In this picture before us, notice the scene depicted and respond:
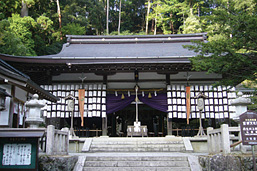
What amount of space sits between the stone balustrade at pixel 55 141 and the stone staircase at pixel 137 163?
85cm

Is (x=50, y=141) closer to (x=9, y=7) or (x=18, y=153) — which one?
(x=18, y=153)

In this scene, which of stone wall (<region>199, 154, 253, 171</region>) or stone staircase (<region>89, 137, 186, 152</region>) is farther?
stone staircase (<region>89, 137, 186, 152</region>)

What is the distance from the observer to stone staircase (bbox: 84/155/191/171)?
7.18 m

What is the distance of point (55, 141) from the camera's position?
7066mm

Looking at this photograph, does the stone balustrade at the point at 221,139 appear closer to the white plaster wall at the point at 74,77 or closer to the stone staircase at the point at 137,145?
the stone staircase at the point at 137,145

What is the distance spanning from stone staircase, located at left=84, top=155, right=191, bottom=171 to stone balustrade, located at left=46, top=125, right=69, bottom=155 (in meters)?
0.85

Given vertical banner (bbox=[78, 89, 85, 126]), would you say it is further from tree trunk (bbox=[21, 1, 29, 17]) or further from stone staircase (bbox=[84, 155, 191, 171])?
Result: tree trunk (bbox=[21, 1, 29, 17])

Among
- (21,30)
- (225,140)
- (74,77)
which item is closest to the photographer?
(225,140)

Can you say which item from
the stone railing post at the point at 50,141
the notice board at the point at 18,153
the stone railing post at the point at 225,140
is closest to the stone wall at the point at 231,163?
the stone railing post at the point at 225,140

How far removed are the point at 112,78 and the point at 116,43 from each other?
14.3 ft

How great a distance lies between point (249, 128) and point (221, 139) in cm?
95

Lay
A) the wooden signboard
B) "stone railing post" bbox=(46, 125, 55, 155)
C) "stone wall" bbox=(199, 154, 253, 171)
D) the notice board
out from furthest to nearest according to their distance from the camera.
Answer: "stone railing post" bbox=(46, 125, 55, 155), "stone wall" bbox=(199, 154, 253, 171), the wooden signboard, the notice board

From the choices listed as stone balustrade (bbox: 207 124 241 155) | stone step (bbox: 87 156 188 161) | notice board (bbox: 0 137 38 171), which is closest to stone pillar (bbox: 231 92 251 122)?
stone balustrade (bbox: 207 124 241 155)

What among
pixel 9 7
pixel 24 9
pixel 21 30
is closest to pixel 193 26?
pixel 21 30
